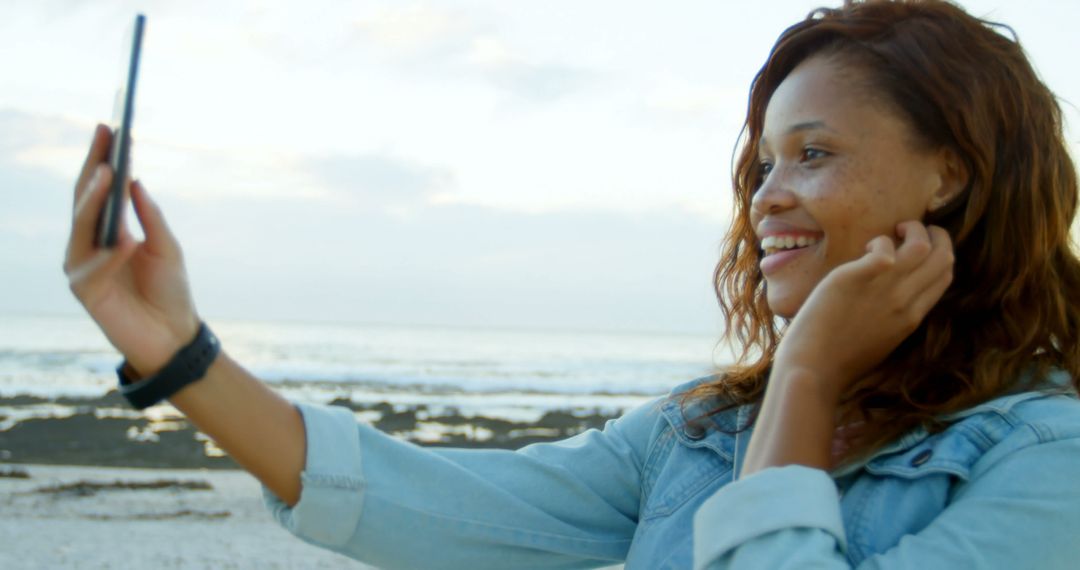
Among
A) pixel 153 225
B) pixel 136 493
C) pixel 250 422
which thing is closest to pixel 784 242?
pixel 250 422

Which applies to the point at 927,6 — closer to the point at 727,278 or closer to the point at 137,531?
the point at 727,278

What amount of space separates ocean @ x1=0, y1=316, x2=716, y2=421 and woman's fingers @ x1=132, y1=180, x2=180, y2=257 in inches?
563

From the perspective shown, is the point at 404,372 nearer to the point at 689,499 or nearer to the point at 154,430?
the point at 154,430

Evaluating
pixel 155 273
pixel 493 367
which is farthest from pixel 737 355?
pixel 493 367

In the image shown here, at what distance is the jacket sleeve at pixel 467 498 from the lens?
168 centimetres

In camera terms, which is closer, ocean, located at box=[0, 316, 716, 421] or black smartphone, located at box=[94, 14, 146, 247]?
black smartphone, located at box=[94, 14, 146, 247]

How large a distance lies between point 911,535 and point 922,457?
0.20m

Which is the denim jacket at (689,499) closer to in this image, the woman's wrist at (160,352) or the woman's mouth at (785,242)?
the woman's wrist at (160,352)

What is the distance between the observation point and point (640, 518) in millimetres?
2000

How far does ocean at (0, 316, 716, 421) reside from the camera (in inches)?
906

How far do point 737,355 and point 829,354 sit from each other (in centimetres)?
80

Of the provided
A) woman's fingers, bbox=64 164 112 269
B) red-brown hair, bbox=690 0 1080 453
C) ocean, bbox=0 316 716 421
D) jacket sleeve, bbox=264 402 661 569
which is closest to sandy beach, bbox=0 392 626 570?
ocean, bbox=0 316 716 421

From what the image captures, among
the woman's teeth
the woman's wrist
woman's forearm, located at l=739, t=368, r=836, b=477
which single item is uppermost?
the woman's teeth

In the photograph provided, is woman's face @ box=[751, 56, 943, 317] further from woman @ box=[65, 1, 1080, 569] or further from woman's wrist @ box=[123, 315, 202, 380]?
woman's wrist @ box=[123, 315, 202, 380]
